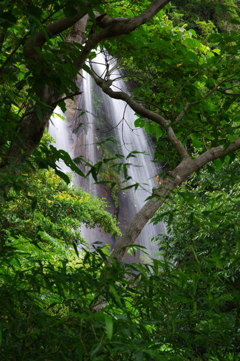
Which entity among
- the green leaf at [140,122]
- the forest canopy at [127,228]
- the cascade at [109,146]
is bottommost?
the forest canopy at [127,228]

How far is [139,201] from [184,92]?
11600mm

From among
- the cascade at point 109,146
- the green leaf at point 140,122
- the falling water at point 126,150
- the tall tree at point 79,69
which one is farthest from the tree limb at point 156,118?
the falling water at point 126,150

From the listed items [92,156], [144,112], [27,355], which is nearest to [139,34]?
[144,112]

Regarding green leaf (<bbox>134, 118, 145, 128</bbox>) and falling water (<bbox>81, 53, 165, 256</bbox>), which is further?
falling water (<bbox>81, 53, 165, 256</bbox>)

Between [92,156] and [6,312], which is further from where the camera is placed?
[92,156]

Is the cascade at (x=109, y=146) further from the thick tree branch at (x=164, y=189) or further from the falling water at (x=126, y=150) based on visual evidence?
the thick tree branch at (x=164, y=189)

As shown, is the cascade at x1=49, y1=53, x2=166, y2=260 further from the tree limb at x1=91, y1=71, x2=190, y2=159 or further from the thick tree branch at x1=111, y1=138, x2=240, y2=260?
the thick tree branch at x1=111, y1=138, x2=240, y2=260

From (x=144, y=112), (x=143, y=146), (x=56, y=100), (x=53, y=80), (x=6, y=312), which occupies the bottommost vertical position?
(x=6, y=312)

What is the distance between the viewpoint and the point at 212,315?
114 cm

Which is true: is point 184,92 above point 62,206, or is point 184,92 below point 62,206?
below

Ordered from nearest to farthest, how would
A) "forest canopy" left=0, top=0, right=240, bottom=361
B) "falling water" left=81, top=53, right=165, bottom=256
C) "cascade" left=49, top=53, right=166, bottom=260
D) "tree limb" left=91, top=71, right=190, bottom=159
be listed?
"forest canopy" left=0, top=0, right=240, bottom=361 → "tree limb" left=91, top=71, right=190, bottom=159 → "cascade" left=49, top=53, right=166, bottom=260 → "falling water" left=81, top=53, right=165, bottom=256

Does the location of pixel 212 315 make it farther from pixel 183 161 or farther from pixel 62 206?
pixel 62 206

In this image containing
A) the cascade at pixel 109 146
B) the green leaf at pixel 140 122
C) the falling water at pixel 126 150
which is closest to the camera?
the green leaf at pixel 140 122

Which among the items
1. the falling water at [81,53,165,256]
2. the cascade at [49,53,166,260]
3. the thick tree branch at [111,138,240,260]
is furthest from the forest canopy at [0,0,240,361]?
the falling water at [81,53,165,256]
